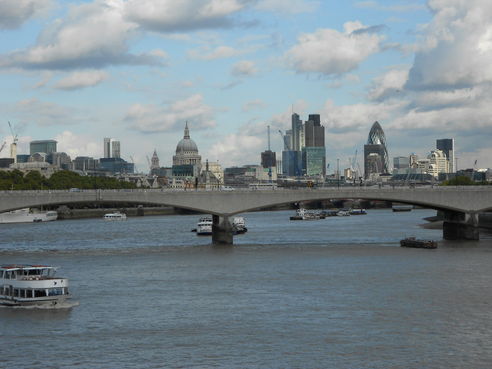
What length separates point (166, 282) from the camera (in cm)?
5691

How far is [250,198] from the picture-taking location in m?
85.9

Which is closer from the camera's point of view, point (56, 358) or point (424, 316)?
point (56, 358)

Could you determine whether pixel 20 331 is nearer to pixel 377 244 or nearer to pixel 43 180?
pixel 377 244

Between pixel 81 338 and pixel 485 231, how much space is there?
74135 mm

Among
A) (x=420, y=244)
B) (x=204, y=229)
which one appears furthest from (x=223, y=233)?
(x=204, y=229)

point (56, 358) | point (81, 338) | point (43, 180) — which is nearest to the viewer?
point (56, 358)

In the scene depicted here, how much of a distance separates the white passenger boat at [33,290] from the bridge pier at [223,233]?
116 feet

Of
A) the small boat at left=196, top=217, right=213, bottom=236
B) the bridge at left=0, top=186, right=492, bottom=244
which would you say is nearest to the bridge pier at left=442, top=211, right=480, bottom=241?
the bridge at left=0, top=186, right=492, bottom=244

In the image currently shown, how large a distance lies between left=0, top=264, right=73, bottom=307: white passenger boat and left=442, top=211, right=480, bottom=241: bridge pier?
164ft

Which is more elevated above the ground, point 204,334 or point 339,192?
point 339,192

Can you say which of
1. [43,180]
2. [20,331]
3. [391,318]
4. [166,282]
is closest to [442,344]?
[391,318]

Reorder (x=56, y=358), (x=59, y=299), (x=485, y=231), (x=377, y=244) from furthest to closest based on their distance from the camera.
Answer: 1. (x=485, y=231)
2. (x=377, y=244)
3. (x=59, y=299)
4. (x=56, y=358)

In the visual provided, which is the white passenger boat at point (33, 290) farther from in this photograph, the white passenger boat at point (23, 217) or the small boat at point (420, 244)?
the white passenger boat at point (23, 217)

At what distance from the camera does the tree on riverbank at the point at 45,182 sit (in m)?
155
